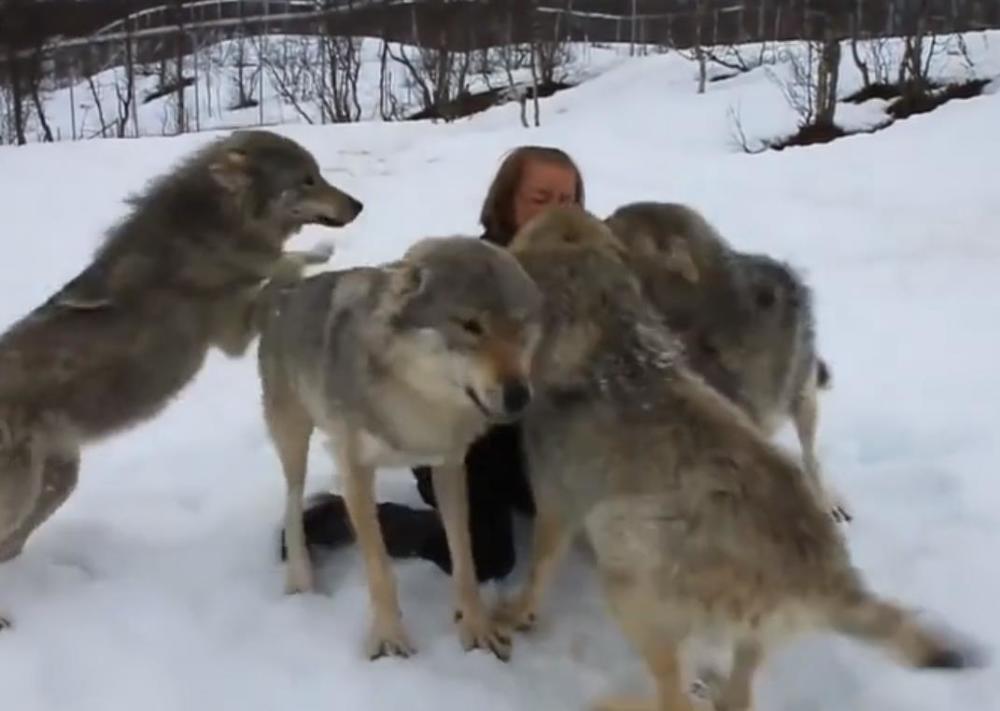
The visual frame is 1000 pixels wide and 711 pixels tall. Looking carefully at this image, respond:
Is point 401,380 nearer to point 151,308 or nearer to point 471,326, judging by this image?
point 471,326

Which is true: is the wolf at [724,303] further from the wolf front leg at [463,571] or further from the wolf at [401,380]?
the wolf front leg at [463,571]

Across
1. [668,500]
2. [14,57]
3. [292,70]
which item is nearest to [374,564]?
[668,500]

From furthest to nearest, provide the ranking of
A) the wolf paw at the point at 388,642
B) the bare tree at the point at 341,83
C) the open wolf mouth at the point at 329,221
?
the bare tree at the point at 341,83 → the open wolf mouth at the point at 329,221 → the wolf paw at the point at 388,642

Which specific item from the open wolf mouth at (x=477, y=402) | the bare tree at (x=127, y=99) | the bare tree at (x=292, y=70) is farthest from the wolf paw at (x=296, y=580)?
the bare tree at (x=292, y=70)

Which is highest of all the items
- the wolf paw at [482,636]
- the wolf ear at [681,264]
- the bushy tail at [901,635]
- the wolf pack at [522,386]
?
the wolf ear at [681,264]

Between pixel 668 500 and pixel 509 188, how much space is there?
68.9 inches

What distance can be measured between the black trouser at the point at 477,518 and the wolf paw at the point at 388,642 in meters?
0.42

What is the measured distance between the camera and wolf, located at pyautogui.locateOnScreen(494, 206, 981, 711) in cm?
249

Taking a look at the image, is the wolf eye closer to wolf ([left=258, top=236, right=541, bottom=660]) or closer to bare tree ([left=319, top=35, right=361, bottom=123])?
wolf ([left=258, top=236, right=541, bottom=660])

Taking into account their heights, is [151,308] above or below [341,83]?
below

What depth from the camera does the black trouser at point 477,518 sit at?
3725 millimetres

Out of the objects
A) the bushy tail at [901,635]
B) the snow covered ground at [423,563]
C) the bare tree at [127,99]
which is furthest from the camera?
the bare tree at [127,99]

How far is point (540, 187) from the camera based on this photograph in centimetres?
402

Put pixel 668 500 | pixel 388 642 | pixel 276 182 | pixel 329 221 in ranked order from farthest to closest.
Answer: pixel 329 221 → pixel 276 182 → pixel 388 642 → pixel 668 500
